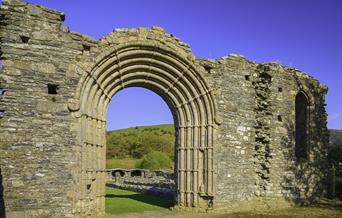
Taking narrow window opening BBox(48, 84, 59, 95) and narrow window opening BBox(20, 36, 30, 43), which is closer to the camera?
narrow window opening BBox(20, 36, 30, 43)

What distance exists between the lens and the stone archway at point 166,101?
1001 cm

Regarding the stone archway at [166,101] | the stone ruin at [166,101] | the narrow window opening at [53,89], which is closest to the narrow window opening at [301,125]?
the stone ruin at [166,101]

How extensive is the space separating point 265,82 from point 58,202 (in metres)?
8.23

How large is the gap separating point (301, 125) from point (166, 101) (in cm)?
604

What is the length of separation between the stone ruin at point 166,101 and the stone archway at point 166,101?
33 millimetres

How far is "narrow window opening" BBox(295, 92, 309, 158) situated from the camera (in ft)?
48.7

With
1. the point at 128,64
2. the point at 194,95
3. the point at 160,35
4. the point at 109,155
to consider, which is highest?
the point at 160,35

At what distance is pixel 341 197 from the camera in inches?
615

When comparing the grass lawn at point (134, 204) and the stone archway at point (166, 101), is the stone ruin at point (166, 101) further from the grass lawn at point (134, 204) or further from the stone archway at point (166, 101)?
the grass lawn at point (134, 204)

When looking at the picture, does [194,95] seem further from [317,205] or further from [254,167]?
[317,205]

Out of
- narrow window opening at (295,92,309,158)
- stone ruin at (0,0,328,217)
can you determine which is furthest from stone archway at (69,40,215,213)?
narrow window opening at (295,92,309,158)

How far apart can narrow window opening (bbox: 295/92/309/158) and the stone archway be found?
489 cm

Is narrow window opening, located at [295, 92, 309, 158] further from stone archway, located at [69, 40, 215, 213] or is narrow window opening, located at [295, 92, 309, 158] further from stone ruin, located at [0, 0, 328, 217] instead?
stone archway, located at [69, 40, 215, 213]

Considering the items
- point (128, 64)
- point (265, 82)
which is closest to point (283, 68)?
point (265, 82)
